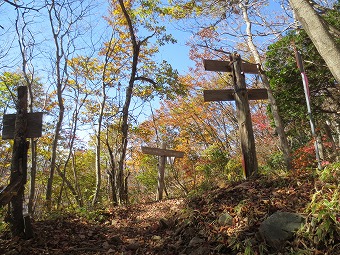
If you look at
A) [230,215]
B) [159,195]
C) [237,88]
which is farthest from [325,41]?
[159,195]

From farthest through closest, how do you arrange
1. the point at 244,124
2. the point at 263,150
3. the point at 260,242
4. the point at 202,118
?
the point at 202,118 < the point at 263,150 < the point at 244,124 < the point at 260,242

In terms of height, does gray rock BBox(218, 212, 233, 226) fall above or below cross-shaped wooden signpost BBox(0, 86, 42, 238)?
below

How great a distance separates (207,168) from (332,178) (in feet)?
20.3

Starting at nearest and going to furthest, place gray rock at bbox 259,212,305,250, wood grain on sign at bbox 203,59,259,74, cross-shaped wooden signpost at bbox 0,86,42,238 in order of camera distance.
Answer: gray rock at bbox 259,212,305,250, cross-shaped wooden signpost at bbox 0,86,42,238, wood grain on sign at bbox 203,59,259,74

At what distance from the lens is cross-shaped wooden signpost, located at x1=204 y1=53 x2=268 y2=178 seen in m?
5.06

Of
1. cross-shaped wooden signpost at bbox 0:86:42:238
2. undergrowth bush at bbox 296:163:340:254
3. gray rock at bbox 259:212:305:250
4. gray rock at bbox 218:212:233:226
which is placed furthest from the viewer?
cross-shaped wooden signpost at bbox 0:86:42:238

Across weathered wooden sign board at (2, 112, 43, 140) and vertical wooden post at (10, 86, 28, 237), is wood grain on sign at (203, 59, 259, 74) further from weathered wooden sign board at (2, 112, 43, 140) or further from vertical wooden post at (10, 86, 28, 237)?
vertical wooden post at (10, 86, 28, 237)

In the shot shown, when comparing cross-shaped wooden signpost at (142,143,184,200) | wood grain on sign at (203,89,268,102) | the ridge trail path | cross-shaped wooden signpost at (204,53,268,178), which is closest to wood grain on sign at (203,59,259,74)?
cross-shaped wooden signpost at (204,53,268,178)

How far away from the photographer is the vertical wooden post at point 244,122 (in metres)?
5.04

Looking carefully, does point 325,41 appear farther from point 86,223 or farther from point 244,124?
point 86,223

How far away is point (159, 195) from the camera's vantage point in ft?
27.9

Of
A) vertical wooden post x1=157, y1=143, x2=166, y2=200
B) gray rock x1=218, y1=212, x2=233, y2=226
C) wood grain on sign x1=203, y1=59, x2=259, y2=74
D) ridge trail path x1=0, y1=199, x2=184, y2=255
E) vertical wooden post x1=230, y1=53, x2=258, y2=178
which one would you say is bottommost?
ridge trail path x1=0, y1=199, x2=184, y2=255

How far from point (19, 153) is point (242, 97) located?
4201 mm

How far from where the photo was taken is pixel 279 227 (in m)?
2.97
